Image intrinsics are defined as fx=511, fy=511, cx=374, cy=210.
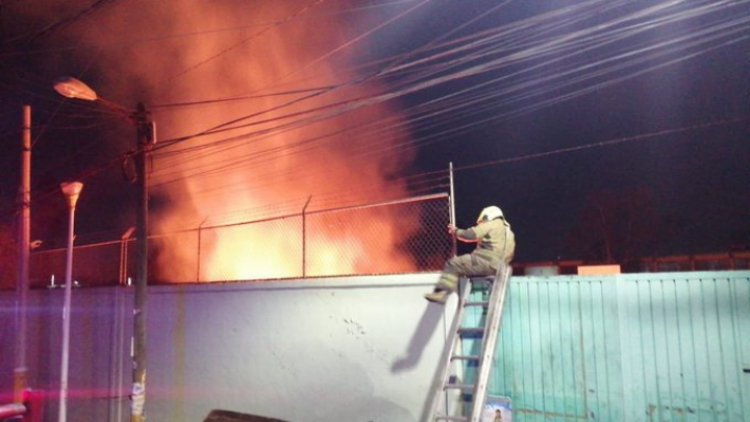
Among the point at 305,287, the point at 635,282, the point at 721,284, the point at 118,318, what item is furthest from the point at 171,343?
the point at 721,284

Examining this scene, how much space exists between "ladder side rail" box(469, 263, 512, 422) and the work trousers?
7.0 inches

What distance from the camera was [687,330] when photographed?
484 cm

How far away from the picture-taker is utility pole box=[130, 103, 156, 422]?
25.1 feet

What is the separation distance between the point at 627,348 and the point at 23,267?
1207 cm

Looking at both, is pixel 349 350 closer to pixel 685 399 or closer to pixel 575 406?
pixel 575 406

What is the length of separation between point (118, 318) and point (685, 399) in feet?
32.6

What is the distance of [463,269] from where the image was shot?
19.1ft

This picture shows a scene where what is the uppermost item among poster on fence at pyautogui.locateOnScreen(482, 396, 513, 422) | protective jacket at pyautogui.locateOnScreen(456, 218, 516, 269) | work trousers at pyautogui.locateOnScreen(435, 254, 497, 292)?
protective jacket at pyautogui.locateOnScreen(456, 218, 516, 269)

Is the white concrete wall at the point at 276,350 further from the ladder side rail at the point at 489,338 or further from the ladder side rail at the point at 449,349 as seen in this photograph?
the ladder side rail at the point at 489,338

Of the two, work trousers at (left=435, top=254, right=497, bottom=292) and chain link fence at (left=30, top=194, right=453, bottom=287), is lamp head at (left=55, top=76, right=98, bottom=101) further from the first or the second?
work trousers at (left=435, top=254, right=497, bottom=292)

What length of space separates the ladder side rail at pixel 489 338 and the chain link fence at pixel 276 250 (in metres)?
3.74

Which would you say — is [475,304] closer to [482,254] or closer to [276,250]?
[482,254]

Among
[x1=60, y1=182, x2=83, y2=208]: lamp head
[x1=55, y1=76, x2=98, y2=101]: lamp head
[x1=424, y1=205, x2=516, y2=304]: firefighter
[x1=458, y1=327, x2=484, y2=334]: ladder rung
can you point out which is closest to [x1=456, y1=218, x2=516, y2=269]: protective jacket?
[x1=424, y1=205, x2=516, y2=304]: firefighter

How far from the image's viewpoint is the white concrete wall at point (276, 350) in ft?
21.3
